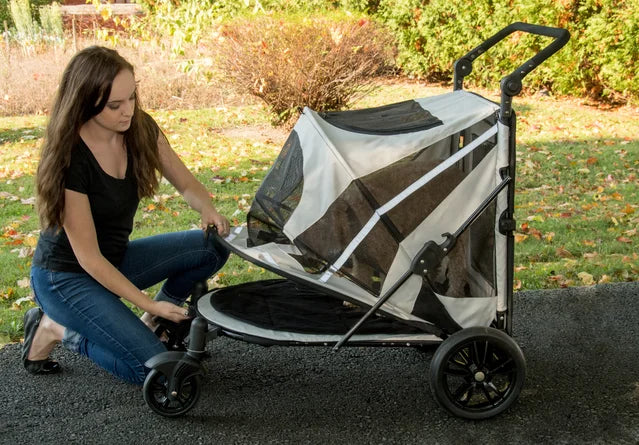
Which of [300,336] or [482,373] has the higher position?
[300,336]

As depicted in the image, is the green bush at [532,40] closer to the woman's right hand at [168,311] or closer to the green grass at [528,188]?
the green grass at [528,188]

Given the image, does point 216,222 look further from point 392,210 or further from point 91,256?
point 392,210

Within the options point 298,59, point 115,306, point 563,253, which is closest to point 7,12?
point 298,59

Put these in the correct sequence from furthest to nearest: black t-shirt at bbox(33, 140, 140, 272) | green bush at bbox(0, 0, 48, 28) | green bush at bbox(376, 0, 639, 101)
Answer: green bush at bbox(0, 0, 48, 28) < green bush at bbox(376, 0, 639, 101) < black t-shirt at bbox(33, 140, 140, 272)

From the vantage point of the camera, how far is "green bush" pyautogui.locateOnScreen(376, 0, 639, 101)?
9.16m

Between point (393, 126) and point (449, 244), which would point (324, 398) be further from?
point (393, 126)

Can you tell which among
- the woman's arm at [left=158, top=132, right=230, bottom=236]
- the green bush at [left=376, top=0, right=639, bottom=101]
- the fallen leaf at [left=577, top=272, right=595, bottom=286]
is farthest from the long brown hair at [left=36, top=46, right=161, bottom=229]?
the green bush at [left=376, top=0, right=639, bottom=101]

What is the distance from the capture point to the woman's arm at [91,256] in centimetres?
310

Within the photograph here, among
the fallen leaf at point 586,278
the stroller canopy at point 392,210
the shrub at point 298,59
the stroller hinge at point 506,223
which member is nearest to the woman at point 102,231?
the stroller canopy at point 392,210

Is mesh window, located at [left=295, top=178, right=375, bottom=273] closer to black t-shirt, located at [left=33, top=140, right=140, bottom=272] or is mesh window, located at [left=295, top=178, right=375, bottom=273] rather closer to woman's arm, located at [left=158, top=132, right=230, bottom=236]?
woman's arm, located at [left=158, top=132, right=230, bottom=236]

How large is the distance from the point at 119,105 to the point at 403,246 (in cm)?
122

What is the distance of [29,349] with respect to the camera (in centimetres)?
357

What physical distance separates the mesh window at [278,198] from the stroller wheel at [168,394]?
594mm

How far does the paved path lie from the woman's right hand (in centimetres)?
39
